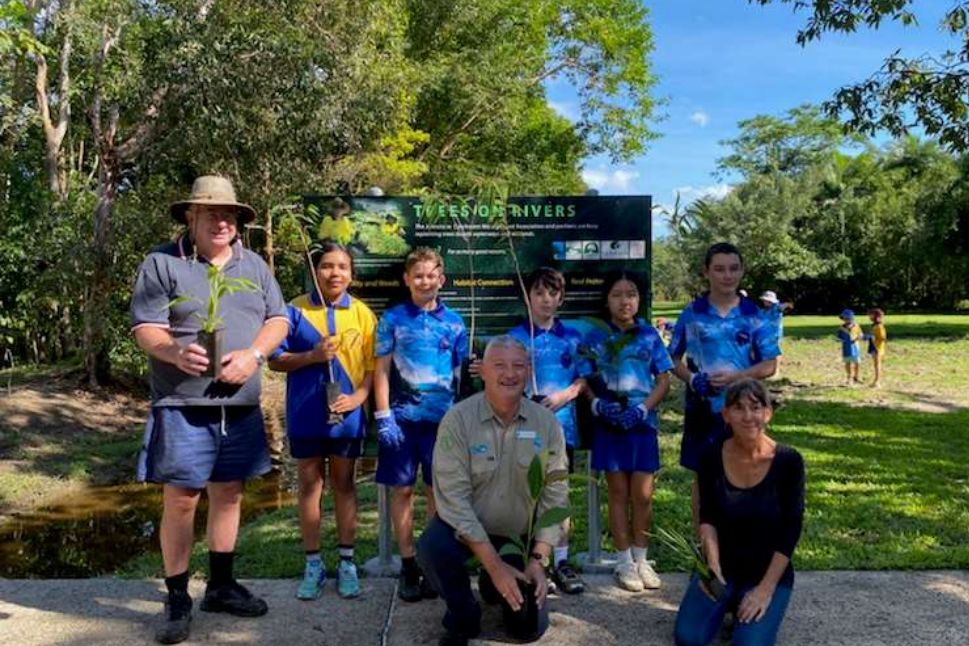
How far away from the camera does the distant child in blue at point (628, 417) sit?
434 cm

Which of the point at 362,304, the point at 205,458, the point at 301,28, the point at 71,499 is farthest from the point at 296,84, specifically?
the point at 205,458

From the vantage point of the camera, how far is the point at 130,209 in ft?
44.7

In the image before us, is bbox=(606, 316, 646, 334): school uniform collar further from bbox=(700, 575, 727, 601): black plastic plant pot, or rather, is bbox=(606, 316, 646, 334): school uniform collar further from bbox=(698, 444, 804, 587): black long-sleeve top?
bbox=(700, 575, 727, 601): black plastic plant pot

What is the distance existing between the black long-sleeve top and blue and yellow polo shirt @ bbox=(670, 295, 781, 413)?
0.65m

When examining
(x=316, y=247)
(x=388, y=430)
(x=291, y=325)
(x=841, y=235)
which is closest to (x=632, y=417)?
(x=388, y=430)

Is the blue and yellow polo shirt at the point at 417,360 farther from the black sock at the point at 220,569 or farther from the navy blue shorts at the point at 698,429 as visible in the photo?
the navy blue shorts at the point at 698,429

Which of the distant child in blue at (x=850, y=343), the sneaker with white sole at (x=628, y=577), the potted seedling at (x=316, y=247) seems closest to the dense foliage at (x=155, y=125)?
the potted seedling at (x=316, y=247)

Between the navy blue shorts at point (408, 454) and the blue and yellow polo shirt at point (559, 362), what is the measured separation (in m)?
0.58

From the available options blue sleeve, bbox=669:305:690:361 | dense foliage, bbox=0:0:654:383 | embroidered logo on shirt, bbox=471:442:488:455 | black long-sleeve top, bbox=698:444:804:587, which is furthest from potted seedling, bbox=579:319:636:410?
dense foliage, bbox=0:0:654:383

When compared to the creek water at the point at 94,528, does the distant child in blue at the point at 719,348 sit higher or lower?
higher

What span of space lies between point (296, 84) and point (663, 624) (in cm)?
1031

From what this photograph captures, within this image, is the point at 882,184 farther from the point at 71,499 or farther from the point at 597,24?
the point at 71,499

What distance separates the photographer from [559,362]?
14.3 ft

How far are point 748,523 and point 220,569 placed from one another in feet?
8.21
